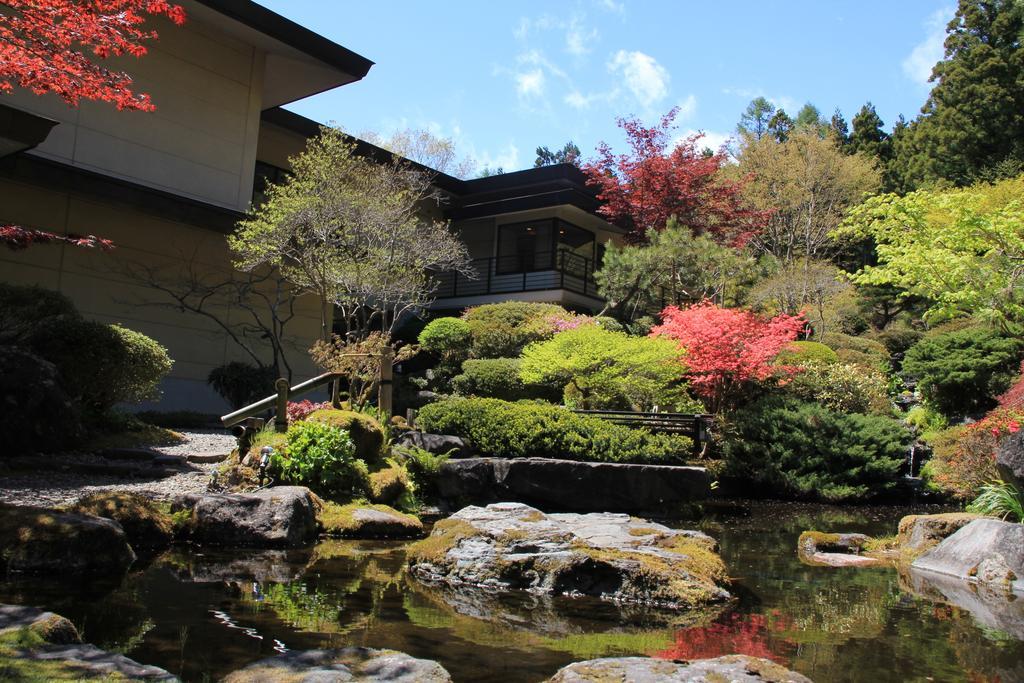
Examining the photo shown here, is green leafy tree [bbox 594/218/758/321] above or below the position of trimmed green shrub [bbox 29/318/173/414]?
above

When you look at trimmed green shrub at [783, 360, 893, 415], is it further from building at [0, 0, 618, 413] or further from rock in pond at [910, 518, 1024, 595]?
building at [0, 0, 618, 413]

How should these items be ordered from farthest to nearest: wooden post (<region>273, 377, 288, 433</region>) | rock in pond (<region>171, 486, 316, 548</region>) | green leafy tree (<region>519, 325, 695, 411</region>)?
green leafy tree (<region>519, 325, 695, 411</region>), wooden post (<region>273, 377, 288, 433</region>), rock in pond (<region>171, 486, 316, 548</region>)

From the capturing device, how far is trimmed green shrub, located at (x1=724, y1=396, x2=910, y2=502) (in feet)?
43.6

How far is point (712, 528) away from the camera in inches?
408

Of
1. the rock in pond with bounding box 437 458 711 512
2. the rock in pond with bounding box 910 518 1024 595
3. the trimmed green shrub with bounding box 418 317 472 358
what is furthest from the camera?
the trimmed green shrub with bounding box 418 317 472 358

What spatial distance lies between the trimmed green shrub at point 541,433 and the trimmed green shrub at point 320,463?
255 centimetres

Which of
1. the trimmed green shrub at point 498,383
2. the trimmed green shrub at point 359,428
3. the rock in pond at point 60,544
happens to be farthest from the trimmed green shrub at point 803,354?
the rock in pond at point 60,544

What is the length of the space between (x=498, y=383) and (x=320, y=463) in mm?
8701

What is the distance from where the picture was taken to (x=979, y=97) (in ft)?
97.1

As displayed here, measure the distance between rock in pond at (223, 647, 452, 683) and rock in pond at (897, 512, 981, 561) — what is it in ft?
22.2

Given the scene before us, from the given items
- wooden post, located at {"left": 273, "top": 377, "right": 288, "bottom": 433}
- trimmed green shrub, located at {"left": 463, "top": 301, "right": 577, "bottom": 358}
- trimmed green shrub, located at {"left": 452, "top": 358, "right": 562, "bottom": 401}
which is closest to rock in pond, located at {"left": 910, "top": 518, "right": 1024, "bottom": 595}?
wooden post, located at {"left": 273, "top": 377, "right": 288, "bottom": 433}

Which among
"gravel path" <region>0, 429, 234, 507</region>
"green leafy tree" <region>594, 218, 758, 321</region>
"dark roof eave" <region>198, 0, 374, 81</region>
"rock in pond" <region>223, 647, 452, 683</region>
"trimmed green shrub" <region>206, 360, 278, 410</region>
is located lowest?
"rock in pond" <region>223, 647, 452, 683</region>

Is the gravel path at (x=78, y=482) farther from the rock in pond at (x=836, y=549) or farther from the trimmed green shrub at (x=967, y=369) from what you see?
the trimmed green shrub at (x=967, y=369)

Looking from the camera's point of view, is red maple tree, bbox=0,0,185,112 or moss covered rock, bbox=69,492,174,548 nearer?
moss covered rock, bbox=69,492,174,548
